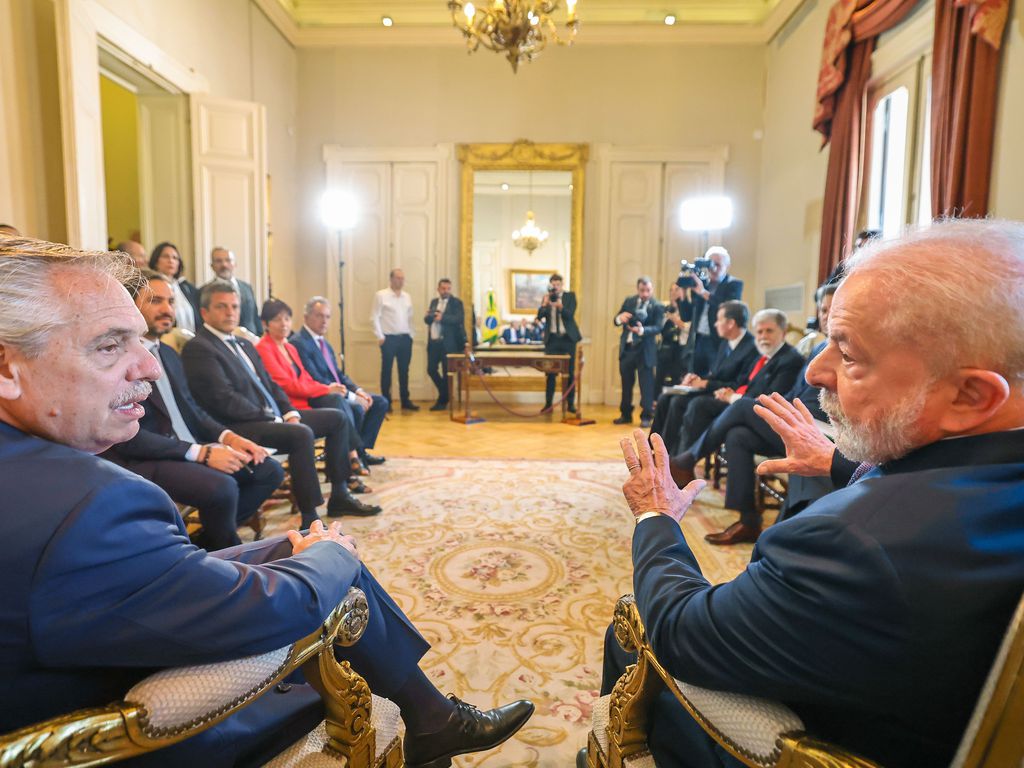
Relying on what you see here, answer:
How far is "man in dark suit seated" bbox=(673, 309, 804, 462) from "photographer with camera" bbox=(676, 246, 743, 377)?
1.35m

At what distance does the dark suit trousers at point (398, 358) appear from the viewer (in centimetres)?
712

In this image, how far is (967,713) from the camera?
0.68 m

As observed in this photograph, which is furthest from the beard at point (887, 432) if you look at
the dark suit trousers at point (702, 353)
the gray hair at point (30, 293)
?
the dark suit trousers at point (702, 353)

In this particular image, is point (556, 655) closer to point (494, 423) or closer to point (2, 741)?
point (2, 741)

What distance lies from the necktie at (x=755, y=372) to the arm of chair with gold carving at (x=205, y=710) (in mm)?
2993

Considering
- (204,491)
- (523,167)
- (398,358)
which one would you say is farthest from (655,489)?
(523,167)

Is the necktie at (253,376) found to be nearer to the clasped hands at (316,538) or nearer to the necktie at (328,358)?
the necktie at (328,358)

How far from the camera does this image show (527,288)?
→ 8.89m

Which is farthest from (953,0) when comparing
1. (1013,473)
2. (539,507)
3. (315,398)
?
(315,398)

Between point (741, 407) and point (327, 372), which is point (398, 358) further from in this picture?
point (741, 407)

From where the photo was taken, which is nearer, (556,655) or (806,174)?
(556,655)

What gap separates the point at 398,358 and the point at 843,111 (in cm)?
500

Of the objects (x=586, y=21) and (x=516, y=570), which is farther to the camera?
(x=586, y=21)

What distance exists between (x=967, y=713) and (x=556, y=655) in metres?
1.42
